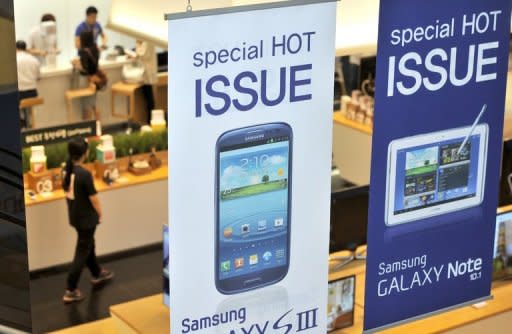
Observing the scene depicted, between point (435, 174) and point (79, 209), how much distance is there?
409 centimetres

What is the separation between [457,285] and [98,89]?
8.62 meters

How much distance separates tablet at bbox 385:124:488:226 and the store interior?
0.79 meters

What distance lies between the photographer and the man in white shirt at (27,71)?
41.0 ft

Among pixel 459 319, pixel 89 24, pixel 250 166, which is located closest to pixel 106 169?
pixel 459 319

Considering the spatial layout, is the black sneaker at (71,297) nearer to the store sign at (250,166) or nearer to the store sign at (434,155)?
the store sign at (434,155)

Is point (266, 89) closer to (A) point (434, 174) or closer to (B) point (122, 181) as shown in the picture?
(A) point (434, 174)

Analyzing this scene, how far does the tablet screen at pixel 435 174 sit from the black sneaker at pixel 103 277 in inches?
188

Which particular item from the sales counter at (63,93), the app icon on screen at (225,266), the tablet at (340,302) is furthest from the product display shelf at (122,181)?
the app icon on screen at (225,266)

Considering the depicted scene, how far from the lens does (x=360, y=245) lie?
7.75 meters

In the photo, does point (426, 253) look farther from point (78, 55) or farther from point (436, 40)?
point (78, 55)

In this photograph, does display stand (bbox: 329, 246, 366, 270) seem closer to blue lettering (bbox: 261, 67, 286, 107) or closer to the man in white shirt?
blue lettering (bbox: 261, 67, 286, 107)

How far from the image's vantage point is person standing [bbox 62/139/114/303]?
8375mm

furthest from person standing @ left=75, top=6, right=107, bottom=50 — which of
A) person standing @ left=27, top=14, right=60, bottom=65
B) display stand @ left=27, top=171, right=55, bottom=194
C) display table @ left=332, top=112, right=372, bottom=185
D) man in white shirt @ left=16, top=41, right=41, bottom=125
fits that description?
display stand @ left=27, top=171, right=55, bottom=194

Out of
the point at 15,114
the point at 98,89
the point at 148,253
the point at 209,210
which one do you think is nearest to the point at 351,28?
the point at 209,210
